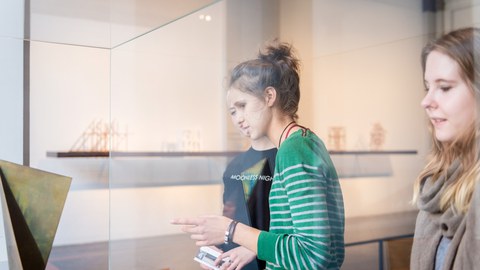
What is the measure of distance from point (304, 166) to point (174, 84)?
3.48 ft

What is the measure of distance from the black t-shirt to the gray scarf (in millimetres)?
635

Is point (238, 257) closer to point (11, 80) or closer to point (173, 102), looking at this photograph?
point (173, 102)

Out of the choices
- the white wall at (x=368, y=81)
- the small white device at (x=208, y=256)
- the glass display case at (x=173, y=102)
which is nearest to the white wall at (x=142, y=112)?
the glass display case at (x=173, y=102)

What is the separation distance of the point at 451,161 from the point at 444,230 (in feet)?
0.50

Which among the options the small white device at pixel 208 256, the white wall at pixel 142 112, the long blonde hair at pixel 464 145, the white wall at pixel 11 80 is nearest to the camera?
the long blonde hair at pixel 464 145

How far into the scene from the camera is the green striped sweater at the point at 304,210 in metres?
1.64

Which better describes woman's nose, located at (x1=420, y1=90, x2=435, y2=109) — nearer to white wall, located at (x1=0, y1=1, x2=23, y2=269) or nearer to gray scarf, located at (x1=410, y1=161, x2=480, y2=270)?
gray scarf, located at (x1=410, y1=161, x2=480, y2=270)

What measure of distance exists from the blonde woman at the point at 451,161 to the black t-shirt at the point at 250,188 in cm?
65

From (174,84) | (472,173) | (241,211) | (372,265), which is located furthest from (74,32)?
(472,173)

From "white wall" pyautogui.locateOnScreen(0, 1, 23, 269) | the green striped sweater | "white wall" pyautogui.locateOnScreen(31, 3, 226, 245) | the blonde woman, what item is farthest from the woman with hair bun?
"white wall" pyautogui.locateOnScreen(0, 1, 23, 269)

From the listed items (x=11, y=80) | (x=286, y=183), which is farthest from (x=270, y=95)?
(x=11, y=80)

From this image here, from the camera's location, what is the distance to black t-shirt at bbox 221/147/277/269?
6.31 ft

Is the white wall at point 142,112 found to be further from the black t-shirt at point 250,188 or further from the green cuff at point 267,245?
the green cuff at point 267,245

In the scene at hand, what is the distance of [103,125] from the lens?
4.56 m
